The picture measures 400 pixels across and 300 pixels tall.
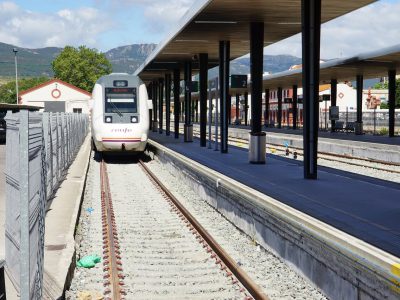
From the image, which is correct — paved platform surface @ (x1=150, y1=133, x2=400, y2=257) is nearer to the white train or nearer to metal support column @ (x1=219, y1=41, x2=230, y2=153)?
metal support column @ (x1=219, y1=41, x2=230, y2=153)

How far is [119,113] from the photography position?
76.8ft

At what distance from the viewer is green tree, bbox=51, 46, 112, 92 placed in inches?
4715

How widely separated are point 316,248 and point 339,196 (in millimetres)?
4297

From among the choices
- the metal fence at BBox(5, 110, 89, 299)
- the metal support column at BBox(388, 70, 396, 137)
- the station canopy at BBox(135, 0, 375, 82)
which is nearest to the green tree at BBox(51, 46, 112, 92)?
the metal support column at BBox(388, 70, 396, 137)

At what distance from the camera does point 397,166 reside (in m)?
21.7

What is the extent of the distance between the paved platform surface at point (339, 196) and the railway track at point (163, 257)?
1.49m

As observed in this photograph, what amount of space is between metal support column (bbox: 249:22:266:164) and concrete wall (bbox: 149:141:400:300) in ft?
20.2

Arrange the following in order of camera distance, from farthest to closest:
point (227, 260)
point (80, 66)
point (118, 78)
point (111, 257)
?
point (80, 66)
point (118, 78)
point (111, 257)
point (227, 260)

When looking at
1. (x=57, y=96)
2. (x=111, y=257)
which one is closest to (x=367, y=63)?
(x=111, y=257)

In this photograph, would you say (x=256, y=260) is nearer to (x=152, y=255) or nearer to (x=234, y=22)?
(x=152, y=255)

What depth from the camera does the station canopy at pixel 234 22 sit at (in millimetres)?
15125

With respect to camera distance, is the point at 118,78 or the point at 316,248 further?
the point at 118,78

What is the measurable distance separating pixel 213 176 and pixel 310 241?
20.3ft

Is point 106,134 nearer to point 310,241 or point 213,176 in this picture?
point 213,176
